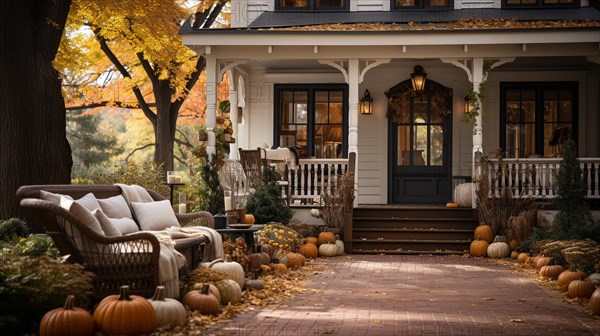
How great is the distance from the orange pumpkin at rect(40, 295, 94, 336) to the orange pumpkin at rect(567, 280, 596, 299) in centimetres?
538

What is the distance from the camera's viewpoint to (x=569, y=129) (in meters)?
18.2

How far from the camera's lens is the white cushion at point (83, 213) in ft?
26.4

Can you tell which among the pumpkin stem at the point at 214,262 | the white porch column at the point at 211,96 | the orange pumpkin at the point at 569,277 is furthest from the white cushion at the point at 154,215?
the white porch column at the point at 211,96

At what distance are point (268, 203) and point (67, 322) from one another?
8.65 m

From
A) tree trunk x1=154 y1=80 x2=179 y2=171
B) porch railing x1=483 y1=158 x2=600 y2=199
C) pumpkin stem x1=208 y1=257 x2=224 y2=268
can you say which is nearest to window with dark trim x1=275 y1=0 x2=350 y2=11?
porch railing x1=483 y1=158 x2=600 y2=199

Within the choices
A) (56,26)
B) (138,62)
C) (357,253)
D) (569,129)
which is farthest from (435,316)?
(138,62)

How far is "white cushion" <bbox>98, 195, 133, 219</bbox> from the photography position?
9.28 meters

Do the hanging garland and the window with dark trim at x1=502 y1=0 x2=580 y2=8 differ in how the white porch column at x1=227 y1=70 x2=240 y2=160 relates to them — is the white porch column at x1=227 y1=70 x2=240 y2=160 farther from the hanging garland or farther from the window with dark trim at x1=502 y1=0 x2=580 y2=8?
the window with dark trim at x1=502 y1=0 x2=580 y2=8

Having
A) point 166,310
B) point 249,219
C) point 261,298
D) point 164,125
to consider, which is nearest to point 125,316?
point 166,310

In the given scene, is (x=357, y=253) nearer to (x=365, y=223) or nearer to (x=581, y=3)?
(x=365, y=223)

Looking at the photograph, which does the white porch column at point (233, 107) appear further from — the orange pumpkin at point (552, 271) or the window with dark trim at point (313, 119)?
the orange pumpkin at point (552, 271)

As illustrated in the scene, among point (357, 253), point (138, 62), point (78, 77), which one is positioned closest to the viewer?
point (357, 253)

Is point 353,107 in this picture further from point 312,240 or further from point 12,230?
point 12,230

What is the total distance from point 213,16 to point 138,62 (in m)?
2.58
